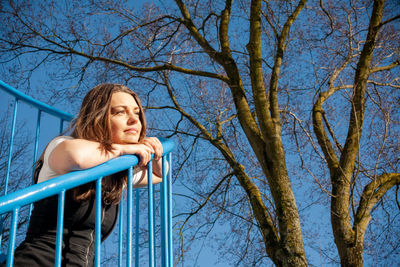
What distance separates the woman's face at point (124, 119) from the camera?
1286 mm

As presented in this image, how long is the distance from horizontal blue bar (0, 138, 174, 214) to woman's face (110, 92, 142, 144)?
14 cm

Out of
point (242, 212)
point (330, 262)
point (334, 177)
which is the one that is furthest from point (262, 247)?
point (334, 177)

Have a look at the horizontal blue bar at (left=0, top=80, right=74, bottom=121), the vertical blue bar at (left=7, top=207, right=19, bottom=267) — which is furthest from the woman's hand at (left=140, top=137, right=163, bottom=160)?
the horizontal blue bar at (left=0, top=80, right=74, bottom=121)

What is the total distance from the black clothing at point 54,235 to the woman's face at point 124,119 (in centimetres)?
24

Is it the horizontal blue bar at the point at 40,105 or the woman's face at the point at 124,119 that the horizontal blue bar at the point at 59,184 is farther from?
the horizontal blue bar at the point at 40,105

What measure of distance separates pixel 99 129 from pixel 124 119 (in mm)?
112

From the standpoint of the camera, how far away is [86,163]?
1.06m

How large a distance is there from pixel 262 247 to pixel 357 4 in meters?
2.41

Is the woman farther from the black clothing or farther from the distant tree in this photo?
the distant tree

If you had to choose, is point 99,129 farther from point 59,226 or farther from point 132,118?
point 59,226

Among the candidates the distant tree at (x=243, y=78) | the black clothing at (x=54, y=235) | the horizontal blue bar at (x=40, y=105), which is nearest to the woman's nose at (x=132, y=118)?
the black clothing at (x=54, y=235)

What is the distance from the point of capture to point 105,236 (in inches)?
50.2

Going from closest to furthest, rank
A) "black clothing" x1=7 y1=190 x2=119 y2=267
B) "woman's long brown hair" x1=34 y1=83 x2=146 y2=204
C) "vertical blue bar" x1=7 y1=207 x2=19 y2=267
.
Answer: "vertical blue bar" x1=7 y1=207 x2=19 y2=267 < "black clothing" x1=7 y1=190 x2=119 y2=267 < "woman's long brown hair" x1=34 y1=83 x2=146 y2=204

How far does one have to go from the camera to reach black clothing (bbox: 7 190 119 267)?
1.06 m
